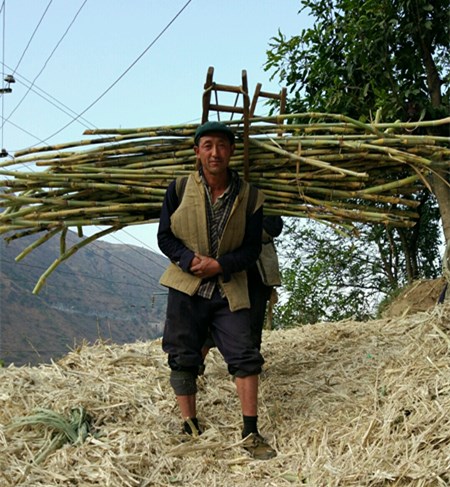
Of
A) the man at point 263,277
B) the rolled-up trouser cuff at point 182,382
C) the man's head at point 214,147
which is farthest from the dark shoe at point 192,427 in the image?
the man's head at point 214,147

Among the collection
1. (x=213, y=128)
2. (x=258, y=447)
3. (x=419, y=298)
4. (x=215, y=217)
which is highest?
(x=213, y=128)

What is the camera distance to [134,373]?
4652 mm

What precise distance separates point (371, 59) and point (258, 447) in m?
4.99

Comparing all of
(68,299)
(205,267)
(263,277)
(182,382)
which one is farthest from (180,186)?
(68,299)

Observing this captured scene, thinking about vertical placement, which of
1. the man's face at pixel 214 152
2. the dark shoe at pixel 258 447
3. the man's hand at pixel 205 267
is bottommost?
the dark shoe at pixel 258 447

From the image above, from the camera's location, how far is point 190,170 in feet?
13.1

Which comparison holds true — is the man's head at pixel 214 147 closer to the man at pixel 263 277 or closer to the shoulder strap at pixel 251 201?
the shoulder strap at pixel 251 201

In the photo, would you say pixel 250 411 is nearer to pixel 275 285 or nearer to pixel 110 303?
pixel 275 285

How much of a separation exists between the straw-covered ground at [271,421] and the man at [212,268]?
8.5 inches

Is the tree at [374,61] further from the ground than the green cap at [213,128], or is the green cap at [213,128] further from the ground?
the tree at [374,61]

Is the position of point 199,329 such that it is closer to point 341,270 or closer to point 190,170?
point 190,170

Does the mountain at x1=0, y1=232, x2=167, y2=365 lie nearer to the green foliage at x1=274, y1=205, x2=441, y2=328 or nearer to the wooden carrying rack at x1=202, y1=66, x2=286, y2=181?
the green foliage at x1=274, y1=205, x2=441, y2=328

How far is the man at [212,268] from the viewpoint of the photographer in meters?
3.49

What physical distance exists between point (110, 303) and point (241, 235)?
A: 72143mm
